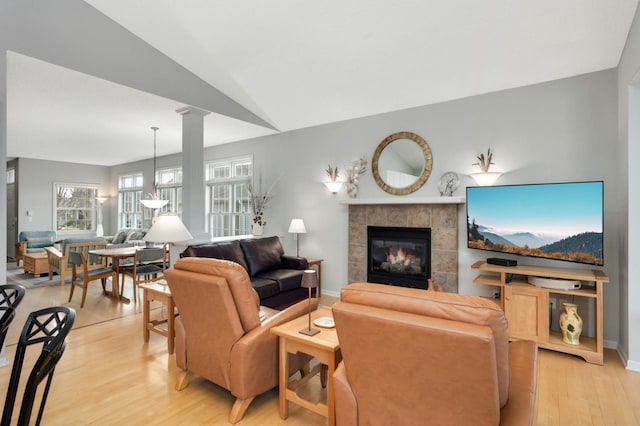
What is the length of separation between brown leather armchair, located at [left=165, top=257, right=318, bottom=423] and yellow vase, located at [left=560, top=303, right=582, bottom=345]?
101 inches

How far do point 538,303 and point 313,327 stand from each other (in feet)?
7.66

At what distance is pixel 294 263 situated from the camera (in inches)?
191

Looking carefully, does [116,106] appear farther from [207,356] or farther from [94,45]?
[207,356]

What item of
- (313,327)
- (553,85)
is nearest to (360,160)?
(553,85)

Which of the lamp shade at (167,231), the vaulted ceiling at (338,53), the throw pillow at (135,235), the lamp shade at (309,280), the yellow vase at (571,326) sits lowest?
the yellow vase at (571,326)

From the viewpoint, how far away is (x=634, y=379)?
2.65 m

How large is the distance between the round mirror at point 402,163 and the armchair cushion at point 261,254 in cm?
180

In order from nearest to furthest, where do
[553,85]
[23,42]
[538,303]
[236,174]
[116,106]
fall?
[23,42]
[538,303]
[553,85]
[116,106]
[236,174]

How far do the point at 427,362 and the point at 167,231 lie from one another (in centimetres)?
271

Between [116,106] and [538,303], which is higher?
[116,106]

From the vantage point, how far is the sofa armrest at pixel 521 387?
132 cm

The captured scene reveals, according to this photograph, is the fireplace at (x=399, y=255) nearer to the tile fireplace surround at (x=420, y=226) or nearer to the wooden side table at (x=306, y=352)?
the tile fireplace surround at (x=420, y=226)

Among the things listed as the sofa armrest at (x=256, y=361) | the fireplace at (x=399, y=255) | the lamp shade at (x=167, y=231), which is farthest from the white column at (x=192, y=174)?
the sofa armrest at (x=256, y=361)

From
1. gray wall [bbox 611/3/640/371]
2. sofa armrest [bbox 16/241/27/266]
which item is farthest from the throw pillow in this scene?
gray wall [bbox 611/3/640/371]
